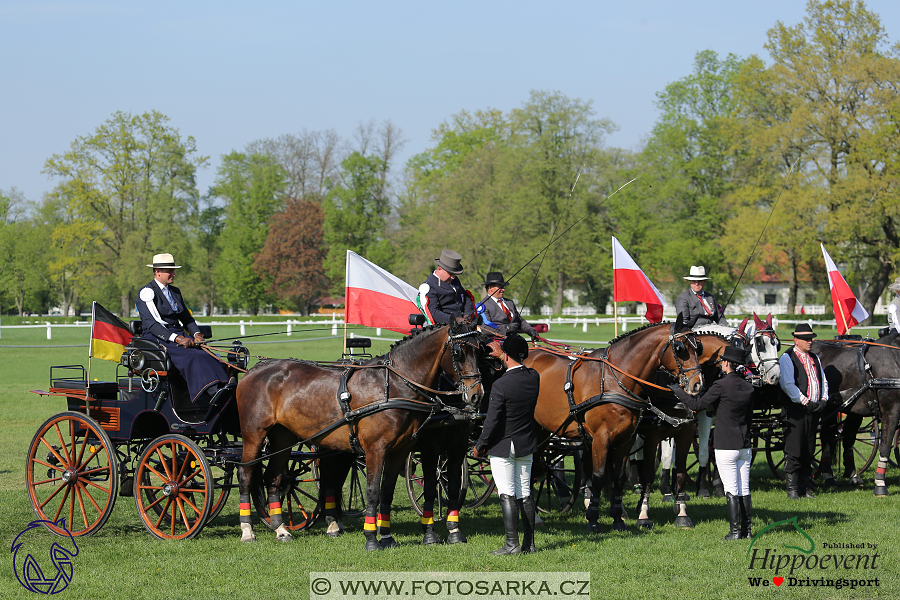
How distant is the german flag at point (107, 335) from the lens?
28.9 ft

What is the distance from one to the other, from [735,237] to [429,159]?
2876cm

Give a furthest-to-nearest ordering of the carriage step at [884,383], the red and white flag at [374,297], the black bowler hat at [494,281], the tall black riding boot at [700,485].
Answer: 1. the carriage step at [884,383]
2. the tall black riding boot at [700,485]
3. the red and white flag at [374,297]
4. the black bowler hat at [494,281]

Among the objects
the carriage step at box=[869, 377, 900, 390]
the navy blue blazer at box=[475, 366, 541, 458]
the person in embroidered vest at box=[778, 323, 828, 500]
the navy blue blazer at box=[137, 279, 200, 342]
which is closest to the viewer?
the navy blue blazer at box=[475, 366, 541, 458]

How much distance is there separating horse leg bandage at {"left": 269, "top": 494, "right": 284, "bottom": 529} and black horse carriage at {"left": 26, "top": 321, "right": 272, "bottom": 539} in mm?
466

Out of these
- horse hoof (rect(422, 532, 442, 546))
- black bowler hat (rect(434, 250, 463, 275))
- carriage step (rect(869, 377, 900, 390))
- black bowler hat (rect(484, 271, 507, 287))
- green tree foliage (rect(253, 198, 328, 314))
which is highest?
green tree foliage (rect(253, 198, 328, 314))

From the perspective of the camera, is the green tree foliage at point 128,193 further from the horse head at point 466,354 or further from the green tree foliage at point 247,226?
the horse head at point 466,354

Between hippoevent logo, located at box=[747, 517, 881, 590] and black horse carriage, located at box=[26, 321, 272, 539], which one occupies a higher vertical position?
black horse carriage, located at box=[26, 321, 272, 539]

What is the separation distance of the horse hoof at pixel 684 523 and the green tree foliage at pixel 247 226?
2347 inches

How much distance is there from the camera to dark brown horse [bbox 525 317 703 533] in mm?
8430

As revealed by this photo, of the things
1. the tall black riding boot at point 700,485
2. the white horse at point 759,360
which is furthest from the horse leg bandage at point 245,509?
the tall black riding boot at point 700,485

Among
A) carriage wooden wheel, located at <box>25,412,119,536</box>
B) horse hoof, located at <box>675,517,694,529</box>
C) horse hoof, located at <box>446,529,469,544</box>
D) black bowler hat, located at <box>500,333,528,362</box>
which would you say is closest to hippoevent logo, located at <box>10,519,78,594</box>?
carriage wooden wheel, located at <box>25,412,119,536</box>

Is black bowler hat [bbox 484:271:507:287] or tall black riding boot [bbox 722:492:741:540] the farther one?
black bowler hat [bbox 484:271:507:287]

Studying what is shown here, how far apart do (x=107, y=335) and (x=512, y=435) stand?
452 centimetres

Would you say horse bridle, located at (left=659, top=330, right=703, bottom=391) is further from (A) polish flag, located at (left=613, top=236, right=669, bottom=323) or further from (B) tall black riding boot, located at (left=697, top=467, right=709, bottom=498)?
(A) polish flag, located at (left=613, top=236, right=669, bottom=323)
